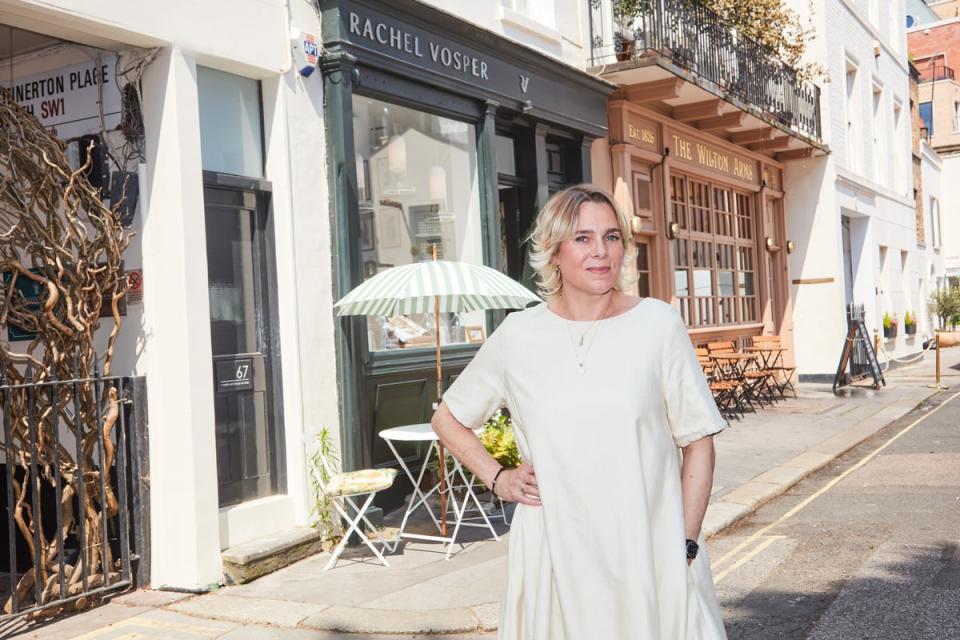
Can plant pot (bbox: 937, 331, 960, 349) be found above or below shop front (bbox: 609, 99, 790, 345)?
below

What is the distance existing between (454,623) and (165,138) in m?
3.29

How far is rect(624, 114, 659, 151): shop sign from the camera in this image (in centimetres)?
1222

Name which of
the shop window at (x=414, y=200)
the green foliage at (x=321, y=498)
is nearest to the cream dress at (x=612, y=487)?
the green foliage at (x=321, y=498)

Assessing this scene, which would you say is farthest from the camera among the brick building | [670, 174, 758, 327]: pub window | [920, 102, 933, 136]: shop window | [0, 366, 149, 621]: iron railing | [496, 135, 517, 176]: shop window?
[920, 102, 933, 136]: shop window

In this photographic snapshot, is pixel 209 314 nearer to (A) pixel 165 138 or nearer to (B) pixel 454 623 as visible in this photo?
(A) pixel 165 138

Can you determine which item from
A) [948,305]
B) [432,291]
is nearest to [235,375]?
[432,291]

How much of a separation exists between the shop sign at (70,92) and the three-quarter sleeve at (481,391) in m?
4.31

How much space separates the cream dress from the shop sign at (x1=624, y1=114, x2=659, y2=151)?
9838 millimetres

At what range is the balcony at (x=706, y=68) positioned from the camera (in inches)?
452

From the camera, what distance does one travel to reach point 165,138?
19.8 ft

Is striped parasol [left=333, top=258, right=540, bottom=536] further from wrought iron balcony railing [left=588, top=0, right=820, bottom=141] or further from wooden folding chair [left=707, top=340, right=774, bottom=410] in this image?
wooden folding chair [left=707, top=340, right=774, bottom=410]

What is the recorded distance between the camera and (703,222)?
Result: 49.7ft

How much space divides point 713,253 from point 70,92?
10903mm

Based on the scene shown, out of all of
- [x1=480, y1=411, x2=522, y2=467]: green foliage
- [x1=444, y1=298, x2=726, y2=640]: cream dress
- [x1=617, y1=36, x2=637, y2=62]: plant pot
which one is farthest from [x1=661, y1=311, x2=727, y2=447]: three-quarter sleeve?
[x1=617, y1=36, x2=637, y2=62]: plant pot
